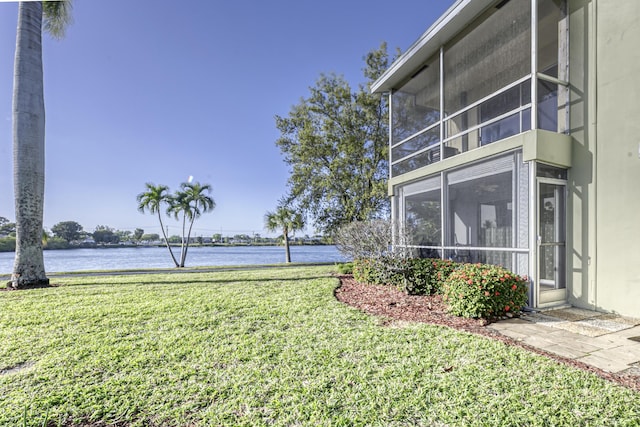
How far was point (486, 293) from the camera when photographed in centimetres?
477

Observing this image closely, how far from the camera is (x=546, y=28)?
6.14 metres

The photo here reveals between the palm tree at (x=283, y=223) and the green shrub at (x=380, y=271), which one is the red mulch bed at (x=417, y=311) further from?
the palm tree at (x=283, y=223)

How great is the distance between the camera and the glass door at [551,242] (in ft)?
18.2

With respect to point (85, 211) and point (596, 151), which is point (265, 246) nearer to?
point (85, 211)

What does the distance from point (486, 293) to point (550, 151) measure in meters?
2.88

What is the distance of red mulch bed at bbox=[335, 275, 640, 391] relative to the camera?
3158mm

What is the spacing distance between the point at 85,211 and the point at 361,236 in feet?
113

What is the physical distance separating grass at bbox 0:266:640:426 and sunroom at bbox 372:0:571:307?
9.42 ft

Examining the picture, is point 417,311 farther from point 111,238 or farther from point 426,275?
point 111,238

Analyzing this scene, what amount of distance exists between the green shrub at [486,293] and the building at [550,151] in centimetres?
56

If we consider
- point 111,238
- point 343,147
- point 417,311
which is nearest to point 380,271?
point 417,311

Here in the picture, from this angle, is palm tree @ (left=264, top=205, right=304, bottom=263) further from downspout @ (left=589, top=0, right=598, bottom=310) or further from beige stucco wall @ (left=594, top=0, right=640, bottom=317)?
beige stucco wall @ (left=594, top=0, right=640, bottom=317)

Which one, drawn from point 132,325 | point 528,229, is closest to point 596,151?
point 528,229

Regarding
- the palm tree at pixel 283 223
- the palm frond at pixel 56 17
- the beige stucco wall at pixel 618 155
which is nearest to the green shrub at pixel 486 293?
the beige stucco wall at pixel 618 155
